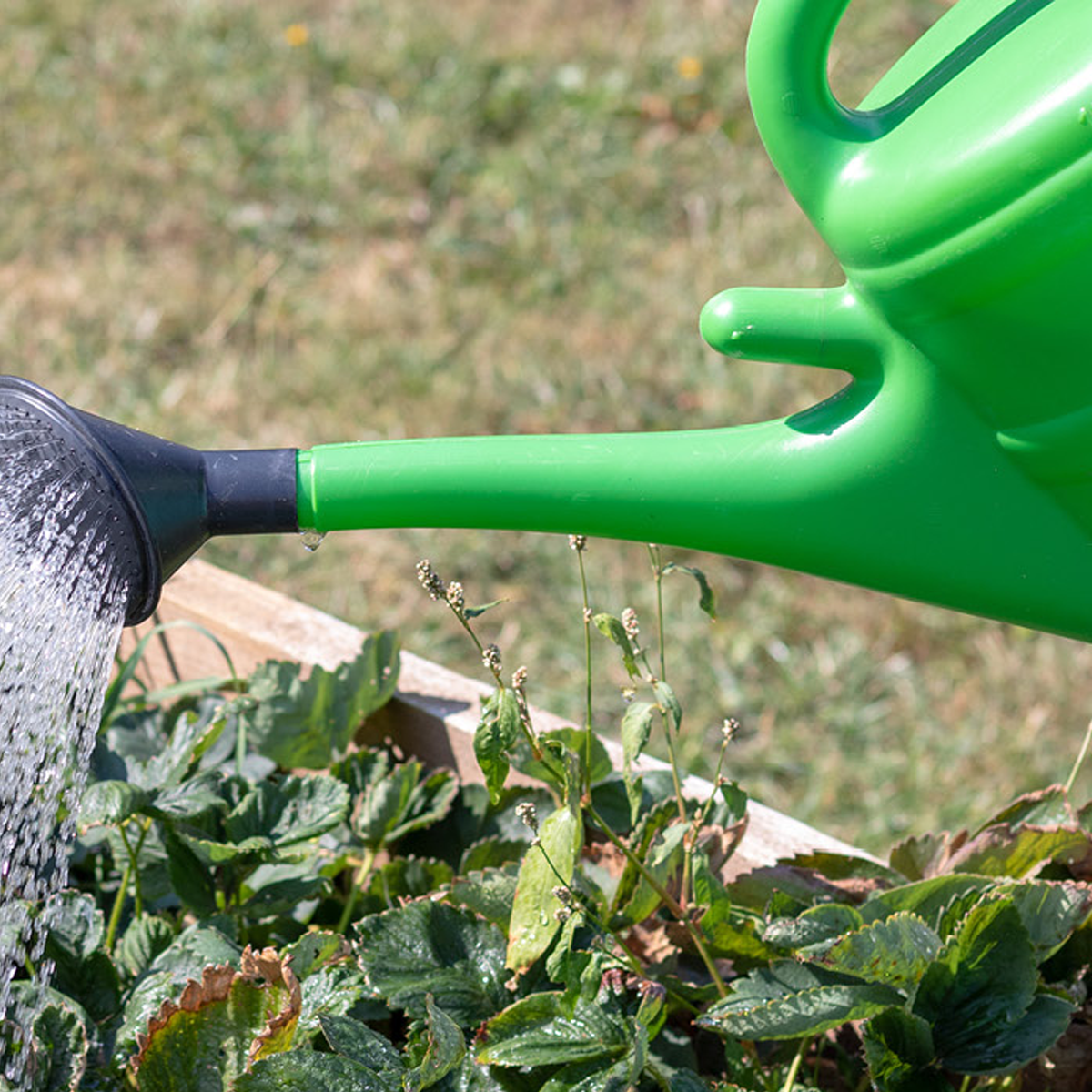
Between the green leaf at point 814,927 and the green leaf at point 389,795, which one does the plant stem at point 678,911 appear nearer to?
the green leaf at point 814,927

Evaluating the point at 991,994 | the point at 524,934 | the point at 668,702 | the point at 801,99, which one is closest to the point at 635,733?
the point at 668,702

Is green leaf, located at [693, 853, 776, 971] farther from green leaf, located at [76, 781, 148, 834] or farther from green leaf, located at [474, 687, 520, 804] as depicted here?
green leaf, located at [76, 781, 148, 834]

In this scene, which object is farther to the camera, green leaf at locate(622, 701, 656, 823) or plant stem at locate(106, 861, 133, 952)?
plant stem at locate(106, 861, 133, 952)

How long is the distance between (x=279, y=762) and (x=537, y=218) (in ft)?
6.05

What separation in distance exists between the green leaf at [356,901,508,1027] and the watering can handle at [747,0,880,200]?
1.56 feet

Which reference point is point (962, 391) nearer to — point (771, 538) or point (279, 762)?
point (771, 538)

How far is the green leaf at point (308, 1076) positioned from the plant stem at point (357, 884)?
25cm

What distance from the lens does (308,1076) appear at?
0.79 meters

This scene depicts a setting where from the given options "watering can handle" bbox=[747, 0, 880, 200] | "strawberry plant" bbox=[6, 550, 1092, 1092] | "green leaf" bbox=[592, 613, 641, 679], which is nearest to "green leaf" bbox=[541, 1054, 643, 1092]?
"strawberry plant" bbox=[6, 550, 1092, 1092]

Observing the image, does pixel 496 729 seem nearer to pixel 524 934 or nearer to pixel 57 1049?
pixel 524 934

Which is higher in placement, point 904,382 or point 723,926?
point 904,382

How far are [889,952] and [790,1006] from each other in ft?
0.20

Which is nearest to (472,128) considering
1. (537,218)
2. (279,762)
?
(537,218)

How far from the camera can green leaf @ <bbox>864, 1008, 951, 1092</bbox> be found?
82cm
